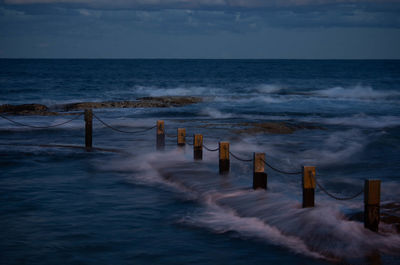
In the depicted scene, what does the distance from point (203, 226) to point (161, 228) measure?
2.71 feet

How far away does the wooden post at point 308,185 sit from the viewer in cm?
1012

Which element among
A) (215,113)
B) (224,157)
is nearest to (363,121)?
(215,113)

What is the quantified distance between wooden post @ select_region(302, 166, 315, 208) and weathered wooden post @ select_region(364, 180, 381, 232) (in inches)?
53.0

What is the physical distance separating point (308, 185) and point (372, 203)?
1602 millimetres

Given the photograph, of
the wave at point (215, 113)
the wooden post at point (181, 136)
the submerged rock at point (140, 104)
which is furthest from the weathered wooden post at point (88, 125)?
the submerged rock at point (140, 104)

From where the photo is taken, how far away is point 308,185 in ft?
34.0

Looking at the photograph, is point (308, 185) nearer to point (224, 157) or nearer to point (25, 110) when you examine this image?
point (224, 157)

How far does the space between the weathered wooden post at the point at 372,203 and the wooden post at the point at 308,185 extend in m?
1.35

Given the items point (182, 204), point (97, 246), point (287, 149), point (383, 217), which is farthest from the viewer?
point (287, 149)

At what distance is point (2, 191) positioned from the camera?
1305 cm

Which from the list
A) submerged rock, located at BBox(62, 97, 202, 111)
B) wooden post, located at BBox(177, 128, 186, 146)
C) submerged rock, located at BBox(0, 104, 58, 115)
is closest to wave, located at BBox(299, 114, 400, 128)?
submerged rock, located at BBox(62, 97, 202, 111)

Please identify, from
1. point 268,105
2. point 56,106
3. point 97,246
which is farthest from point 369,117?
point 97,246

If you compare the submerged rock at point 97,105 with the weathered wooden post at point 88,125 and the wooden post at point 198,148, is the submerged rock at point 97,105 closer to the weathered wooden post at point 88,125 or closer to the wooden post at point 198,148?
the weathered wooden post at point 88,125

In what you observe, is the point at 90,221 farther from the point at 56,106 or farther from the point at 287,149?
the point at 56,106
